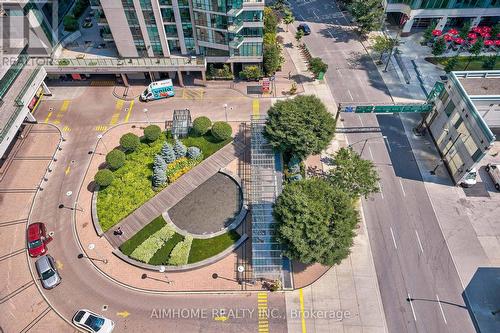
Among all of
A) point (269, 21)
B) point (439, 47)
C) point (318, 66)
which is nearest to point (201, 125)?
point (318, 66)

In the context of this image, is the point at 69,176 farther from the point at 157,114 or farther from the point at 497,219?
the point at 497,219

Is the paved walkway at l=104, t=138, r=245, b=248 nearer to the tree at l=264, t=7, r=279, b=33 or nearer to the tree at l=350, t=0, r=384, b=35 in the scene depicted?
the tree at l=264, t=7, r=279, b=33

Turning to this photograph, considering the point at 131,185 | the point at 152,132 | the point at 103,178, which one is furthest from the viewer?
the point at 152,132

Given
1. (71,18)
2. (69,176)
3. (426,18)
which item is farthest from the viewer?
(426,18)

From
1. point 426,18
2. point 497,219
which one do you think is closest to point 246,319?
point 497,219

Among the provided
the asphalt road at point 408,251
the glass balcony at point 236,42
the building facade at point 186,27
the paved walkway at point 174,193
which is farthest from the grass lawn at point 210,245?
the building facade at point 186,27

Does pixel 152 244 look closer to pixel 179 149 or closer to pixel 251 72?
pixel 179 149

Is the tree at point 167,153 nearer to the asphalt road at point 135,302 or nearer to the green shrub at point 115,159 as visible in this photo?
the green shrub at point 115,159
